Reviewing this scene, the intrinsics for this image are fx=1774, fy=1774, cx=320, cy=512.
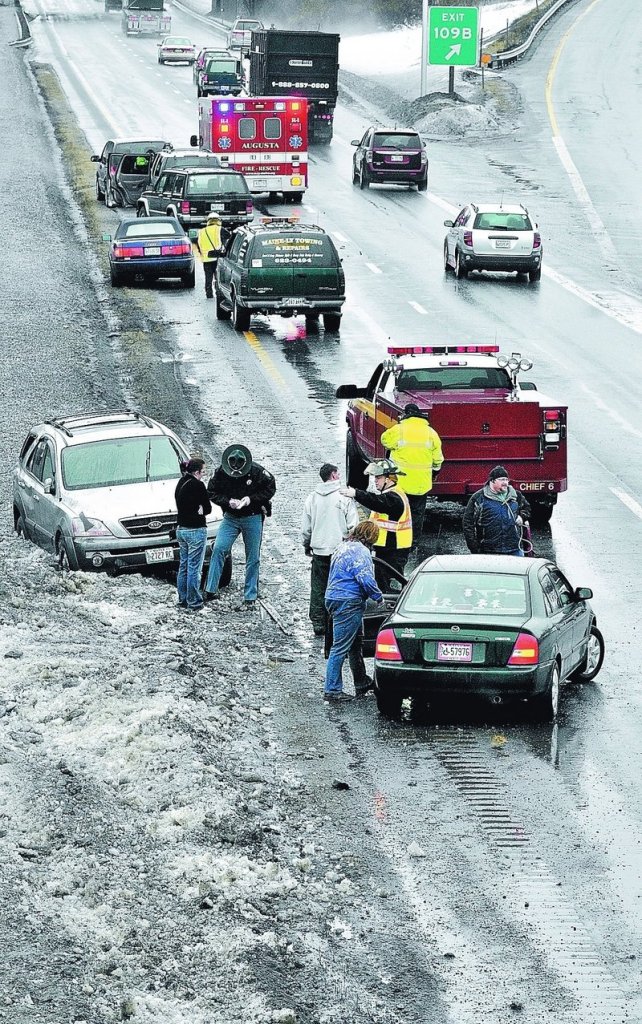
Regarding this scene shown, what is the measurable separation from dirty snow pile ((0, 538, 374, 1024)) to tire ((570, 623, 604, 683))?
8.17ft

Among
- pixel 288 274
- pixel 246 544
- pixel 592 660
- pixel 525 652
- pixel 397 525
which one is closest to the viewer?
pixel 525 652

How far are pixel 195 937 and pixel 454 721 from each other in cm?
464

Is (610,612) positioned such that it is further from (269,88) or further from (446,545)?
(269,88)

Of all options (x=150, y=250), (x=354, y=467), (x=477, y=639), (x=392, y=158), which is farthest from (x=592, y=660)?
(x=392, y=158)

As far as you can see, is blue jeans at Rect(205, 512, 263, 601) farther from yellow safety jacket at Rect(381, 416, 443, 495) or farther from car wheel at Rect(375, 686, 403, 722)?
car wheel at Rect(375, 686, 403, 722)

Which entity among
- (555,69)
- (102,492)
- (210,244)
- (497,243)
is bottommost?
(555,69)

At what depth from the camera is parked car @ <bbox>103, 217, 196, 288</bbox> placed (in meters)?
36.2

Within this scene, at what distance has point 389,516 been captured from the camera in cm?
1575

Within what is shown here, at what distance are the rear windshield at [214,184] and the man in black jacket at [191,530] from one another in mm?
26034

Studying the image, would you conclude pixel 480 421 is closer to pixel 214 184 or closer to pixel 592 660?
pixel 592 660

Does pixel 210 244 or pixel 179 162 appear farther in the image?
pixel 179 162

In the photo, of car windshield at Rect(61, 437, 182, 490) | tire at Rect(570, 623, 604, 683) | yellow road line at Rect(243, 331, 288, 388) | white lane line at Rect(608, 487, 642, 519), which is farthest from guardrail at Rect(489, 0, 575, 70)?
tire at Rect(570, 623, 604, 683)

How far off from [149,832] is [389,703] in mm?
3295

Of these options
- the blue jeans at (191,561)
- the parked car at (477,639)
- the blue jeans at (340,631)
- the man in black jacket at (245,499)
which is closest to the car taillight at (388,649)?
the parked car at (477,639)
